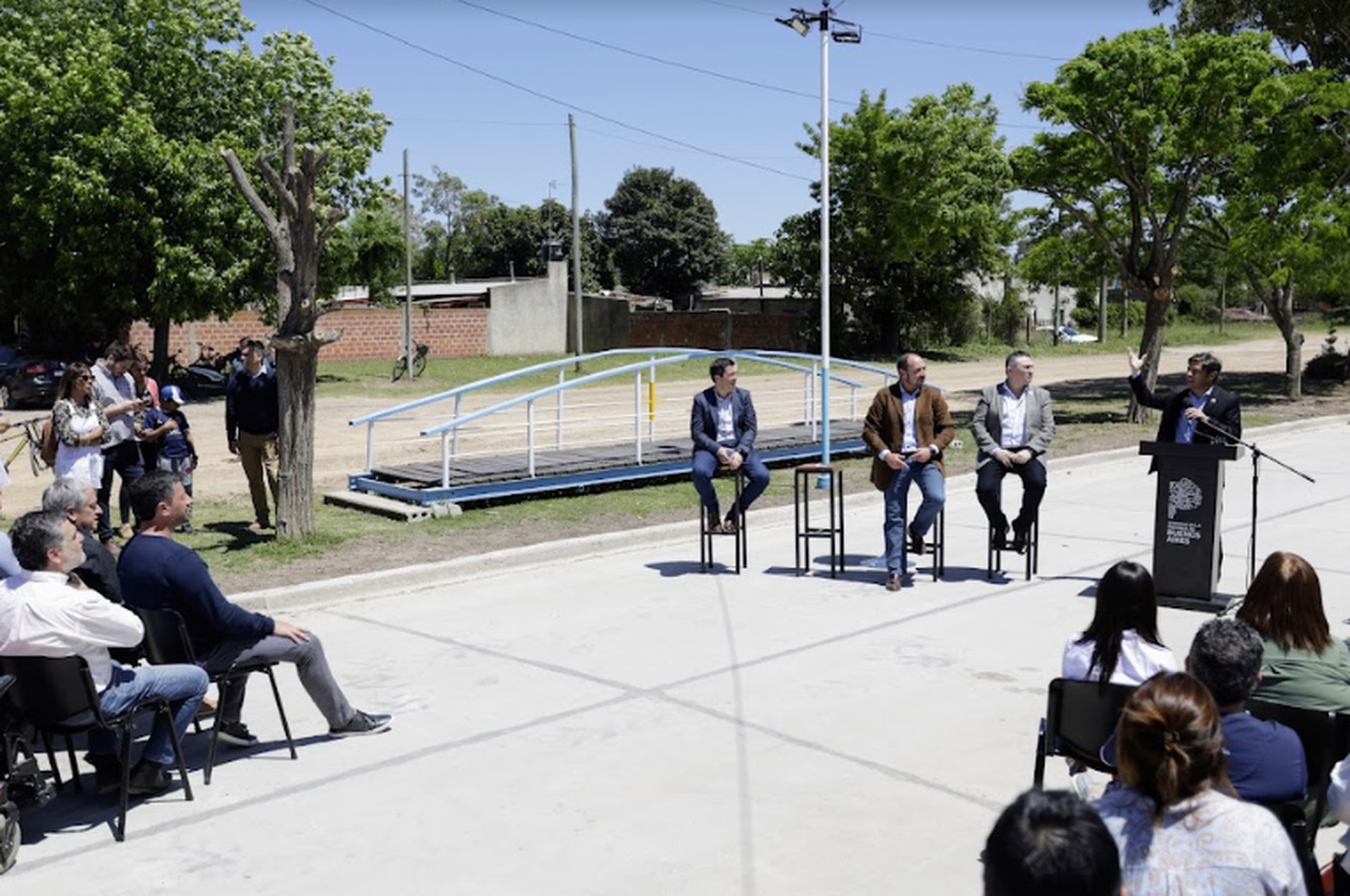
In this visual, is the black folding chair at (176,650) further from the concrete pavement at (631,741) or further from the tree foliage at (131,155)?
the tree foliage at (131,155)

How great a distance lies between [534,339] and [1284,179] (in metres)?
29.1

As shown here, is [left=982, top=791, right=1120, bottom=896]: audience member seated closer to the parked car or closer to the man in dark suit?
the man in dark suit

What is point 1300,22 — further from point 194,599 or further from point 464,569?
point 194,599

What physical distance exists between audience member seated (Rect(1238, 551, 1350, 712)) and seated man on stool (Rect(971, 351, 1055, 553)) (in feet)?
18.6

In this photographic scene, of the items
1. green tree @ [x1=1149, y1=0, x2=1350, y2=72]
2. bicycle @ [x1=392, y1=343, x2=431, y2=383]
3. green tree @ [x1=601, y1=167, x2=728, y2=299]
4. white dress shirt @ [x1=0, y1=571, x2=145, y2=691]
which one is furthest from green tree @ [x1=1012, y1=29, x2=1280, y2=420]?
green tree @ [x1=601, y1=167, x2=728, y2=299]

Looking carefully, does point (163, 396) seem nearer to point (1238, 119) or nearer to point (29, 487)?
point (29, 487)

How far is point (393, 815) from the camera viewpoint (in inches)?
236

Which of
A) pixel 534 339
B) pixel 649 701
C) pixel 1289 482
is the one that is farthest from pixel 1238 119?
pixel 534 339

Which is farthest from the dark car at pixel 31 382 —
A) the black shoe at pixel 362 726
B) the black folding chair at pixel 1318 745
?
the black folding chair at pixel 1318 745

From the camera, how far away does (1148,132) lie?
23.3 meters

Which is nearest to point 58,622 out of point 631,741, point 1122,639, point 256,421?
point 631,741

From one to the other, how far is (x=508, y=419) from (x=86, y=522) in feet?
61.9

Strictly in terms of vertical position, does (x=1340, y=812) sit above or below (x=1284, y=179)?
below

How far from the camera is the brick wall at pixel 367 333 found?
38.3m
